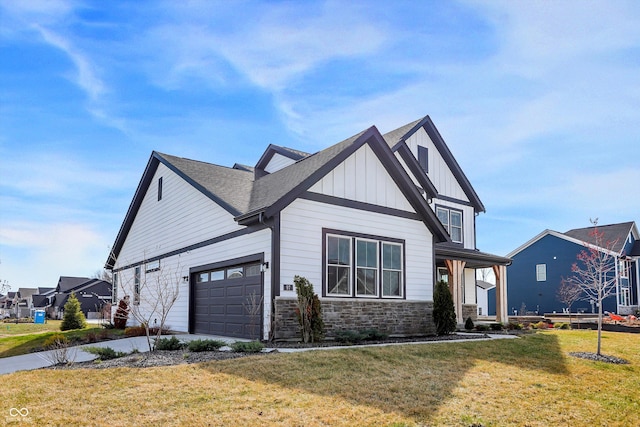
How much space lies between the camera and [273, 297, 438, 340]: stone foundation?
12938mm

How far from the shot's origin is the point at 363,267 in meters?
14.9

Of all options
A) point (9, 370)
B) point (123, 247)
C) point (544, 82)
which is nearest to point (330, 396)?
point (9, 370)

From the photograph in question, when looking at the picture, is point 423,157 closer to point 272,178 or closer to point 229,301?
point 272,178

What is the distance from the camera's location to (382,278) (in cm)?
1534

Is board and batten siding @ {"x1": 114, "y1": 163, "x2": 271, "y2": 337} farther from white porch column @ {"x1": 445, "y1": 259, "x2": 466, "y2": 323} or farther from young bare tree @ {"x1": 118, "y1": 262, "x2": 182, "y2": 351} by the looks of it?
white porch column @ {"x1": 445, "y1": 259, "x2": 466, "y2": 323}

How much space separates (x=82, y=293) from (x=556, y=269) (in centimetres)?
4547

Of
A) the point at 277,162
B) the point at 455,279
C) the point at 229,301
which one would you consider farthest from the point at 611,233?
the point at 229,301

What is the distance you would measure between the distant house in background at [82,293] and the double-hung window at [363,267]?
4558 cm

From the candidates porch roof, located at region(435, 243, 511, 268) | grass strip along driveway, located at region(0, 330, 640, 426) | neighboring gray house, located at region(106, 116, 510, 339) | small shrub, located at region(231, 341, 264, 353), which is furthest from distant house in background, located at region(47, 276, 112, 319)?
grass strip along driveway, located at region(0, 330, 640, 426)

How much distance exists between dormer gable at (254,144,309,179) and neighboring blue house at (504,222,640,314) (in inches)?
848

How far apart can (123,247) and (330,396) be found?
2133 cm

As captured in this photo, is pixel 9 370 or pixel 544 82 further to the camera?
pixel 544 82

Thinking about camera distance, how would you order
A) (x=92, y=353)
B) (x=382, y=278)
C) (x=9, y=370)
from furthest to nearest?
(x=382, y=278)
(x=92, y=353)
(x=9, y=370)

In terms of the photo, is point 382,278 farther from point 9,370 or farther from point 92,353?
point 9,370
